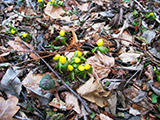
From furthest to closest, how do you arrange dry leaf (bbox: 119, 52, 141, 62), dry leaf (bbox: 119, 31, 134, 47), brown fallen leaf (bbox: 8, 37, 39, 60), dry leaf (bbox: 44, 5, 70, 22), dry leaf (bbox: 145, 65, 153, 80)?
dry leaf (bbox: 44, 5, 70, 22), dry leaf (bbox: 119, 31, 134, 47), brown fallen leaf (bbox: 8, 37, 39, 60), dry leaf (bbox: 119, 52, 141, 62), dry leaf (bbox: 145, 65, 153, 80)

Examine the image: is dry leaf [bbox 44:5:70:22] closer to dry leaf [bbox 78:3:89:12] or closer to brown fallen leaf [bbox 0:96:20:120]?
dry leaf [bbox 78:3:89:12]

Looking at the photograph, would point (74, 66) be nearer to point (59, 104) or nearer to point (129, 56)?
point (59, 104)

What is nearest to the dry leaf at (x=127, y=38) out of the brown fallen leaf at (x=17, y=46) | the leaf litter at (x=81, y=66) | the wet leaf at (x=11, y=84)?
the leaf litter at (x=81, y=66)

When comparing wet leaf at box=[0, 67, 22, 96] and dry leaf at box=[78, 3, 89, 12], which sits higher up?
dry leaf at box=[78, 3, 89, 12]

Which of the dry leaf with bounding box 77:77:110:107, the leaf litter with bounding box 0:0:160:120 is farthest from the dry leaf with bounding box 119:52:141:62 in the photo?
the dry leaf with bounding box 77:77:110:107

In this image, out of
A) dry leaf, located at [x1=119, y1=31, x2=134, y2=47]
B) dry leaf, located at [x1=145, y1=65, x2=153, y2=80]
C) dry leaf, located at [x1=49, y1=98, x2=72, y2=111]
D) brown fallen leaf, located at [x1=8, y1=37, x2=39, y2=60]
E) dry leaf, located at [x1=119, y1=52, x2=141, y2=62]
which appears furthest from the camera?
dry leaf, located at [x1=119, y1=31, x2=134, y2=47]

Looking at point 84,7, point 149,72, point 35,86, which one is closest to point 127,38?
point 149,72
